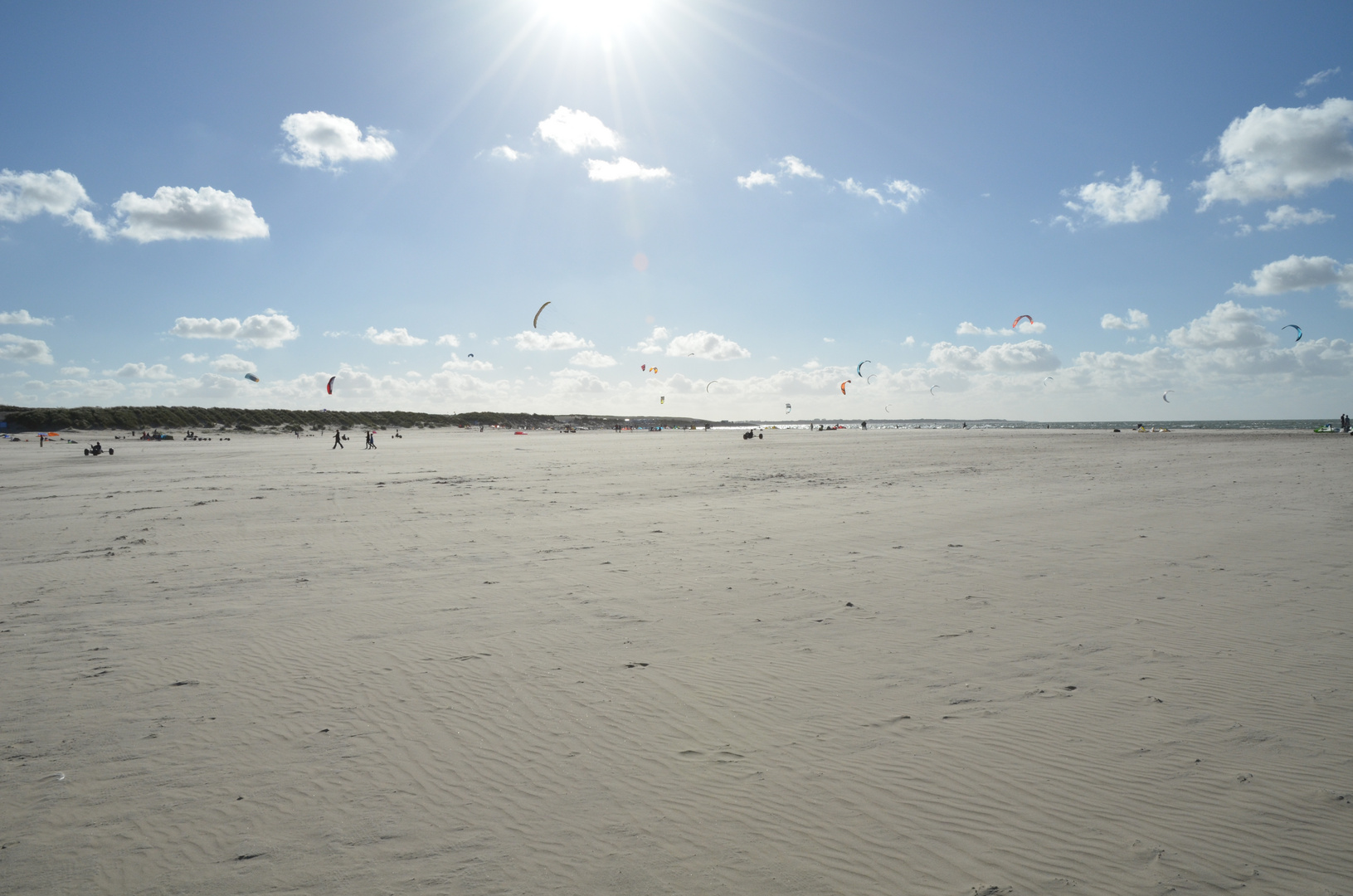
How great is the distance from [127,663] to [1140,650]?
1044 cm

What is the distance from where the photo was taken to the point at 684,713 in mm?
5172

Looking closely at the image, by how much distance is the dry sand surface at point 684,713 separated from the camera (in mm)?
3482

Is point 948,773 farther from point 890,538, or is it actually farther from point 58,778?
point 890,538

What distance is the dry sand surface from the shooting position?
3.48m

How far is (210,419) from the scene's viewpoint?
8169 centimetres

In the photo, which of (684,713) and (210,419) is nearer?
(684,713)

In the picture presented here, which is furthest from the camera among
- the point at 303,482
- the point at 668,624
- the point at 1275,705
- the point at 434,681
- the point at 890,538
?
the point at 303,482

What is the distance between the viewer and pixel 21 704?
210 inches

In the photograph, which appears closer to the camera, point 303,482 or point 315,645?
point 315,645

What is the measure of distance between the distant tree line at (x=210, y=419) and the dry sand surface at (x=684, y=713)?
74.3m

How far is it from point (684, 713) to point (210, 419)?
326ft

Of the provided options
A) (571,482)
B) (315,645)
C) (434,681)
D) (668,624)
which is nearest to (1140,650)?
(668,624)

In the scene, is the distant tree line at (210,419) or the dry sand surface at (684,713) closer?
the dry sand surface at (684,713)

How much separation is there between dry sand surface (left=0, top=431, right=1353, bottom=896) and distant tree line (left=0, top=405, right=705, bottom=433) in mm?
74270
